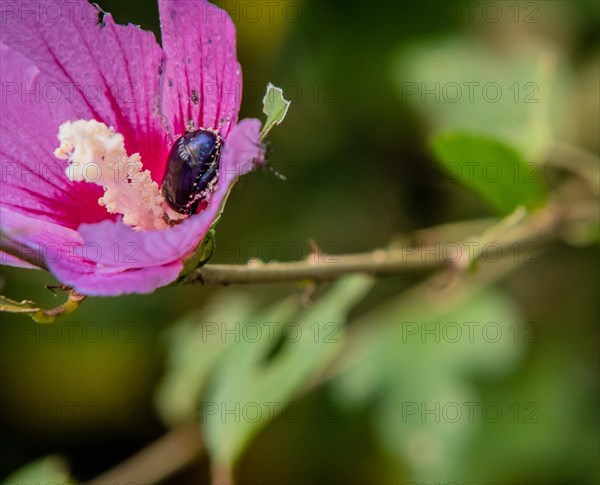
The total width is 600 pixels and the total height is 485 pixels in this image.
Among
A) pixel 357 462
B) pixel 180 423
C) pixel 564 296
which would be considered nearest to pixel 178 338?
pixel 180 423

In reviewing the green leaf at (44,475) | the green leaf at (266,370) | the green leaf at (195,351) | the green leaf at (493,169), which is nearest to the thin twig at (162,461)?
the green leaf at (195,351)

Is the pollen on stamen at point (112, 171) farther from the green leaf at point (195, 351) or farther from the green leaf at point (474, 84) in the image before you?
the green leaf at point (474, 84)

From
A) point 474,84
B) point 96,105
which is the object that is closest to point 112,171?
point 96,105

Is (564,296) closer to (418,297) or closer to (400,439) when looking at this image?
(418,297)

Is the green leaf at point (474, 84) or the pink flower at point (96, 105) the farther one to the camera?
the green leaf at point (474, 84)

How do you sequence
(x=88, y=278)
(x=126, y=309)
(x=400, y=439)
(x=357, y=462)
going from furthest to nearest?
(x=126, y=309) < (x=357, y=462) < (x=400, y=439) < (x=88, y=278)


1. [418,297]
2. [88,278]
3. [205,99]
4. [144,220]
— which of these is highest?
[418,297]
